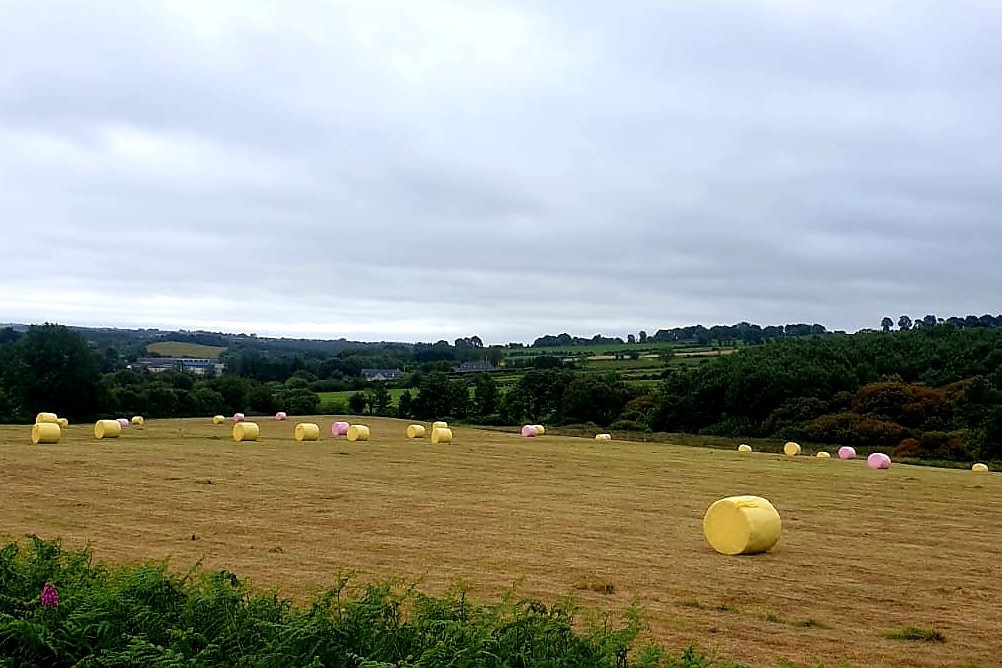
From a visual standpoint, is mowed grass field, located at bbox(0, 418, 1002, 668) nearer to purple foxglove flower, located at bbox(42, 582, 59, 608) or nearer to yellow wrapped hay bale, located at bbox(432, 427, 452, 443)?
purple foxglove flower, located at bbox(42, 582, 59, 608)

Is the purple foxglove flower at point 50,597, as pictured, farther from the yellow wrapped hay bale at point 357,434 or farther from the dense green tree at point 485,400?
the dense green tree at point 485,400

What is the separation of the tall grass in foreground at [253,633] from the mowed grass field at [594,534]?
237 centimetres

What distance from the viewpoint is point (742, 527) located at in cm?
1252

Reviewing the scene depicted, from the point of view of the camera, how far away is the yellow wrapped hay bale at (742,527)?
12.5 m

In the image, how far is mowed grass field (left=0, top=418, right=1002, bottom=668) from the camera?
9.12 meters

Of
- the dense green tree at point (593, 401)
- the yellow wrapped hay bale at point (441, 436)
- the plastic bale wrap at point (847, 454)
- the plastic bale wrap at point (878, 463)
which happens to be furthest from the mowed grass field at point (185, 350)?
the plastic bale wrap at point (878, 463)

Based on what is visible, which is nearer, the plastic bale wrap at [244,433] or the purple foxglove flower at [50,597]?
the purple foxglove flower at [50,597]

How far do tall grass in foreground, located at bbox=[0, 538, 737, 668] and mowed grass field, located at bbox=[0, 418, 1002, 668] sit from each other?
2.37m

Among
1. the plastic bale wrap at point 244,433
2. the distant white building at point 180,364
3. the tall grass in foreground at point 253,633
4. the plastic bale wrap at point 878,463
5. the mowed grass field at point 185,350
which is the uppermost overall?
the mowed grass field at point 185,350

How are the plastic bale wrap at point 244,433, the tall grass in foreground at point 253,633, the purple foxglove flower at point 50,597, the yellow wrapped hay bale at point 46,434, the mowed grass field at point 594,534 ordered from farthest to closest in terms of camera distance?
the plastic bale wrap at point 244,433
the yellow wrapped hay bale at point 46,434
the mowed grass field at point 594,534
the purple foxglove flower at point 50,597
the tall grass in foreground at point 253,633

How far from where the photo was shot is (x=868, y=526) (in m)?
15.4

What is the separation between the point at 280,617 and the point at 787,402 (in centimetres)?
5710

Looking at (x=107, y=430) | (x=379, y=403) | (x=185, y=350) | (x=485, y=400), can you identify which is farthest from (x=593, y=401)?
(x=185, y=350)

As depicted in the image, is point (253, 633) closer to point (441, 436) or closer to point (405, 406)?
point (441, 436)
